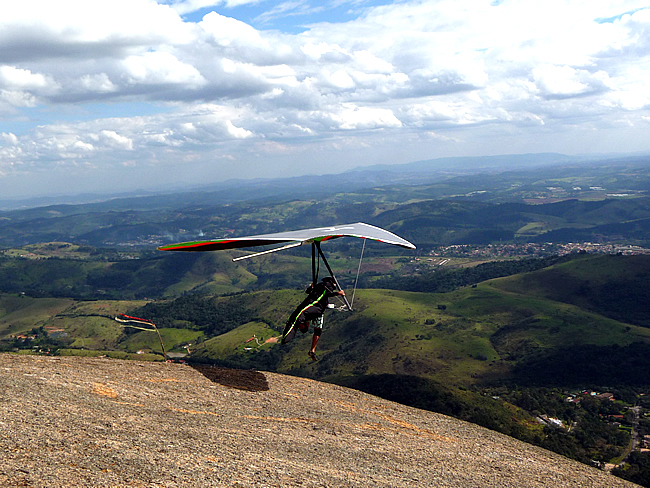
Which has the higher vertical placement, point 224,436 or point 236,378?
point 224,436

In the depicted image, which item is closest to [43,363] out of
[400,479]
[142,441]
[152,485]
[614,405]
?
[142,441]

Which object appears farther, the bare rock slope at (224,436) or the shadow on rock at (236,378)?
the shadow on rock at (236,378)

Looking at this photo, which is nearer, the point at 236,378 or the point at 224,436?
the point at 224,436

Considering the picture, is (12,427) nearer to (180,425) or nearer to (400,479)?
(180,425)

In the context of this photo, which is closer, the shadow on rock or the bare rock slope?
the bare rock slope
